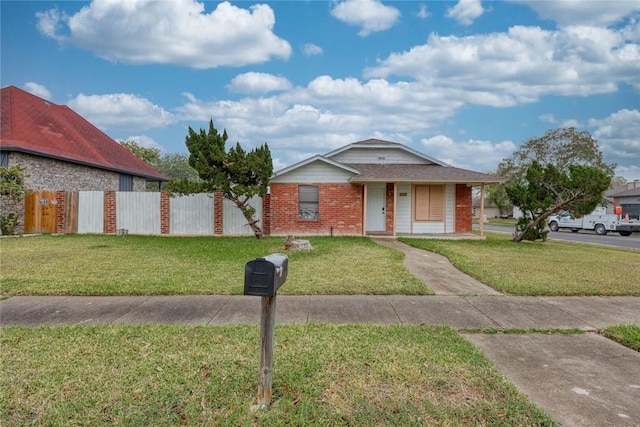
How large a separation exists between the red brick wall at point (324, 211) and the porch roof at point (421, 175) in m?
0.90

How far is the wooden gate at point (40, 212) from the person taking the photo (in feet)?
49.7

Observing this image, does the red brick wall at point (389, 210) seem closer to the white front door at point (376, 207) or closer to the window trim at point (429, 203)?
the white front door at point (376, 207)

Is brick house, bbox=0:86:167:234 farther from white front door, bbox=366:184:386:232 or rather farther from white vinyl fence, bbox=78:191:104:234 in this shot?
white front door, bbox=366:184:386:232

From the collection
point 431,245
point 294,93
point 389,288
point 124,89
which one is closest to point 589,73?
point 431,245

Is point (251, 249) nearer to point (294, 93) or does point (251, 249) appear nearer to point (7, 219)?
point (7, 219)

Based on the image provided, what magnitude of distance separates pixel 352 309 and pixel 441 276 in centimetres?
323

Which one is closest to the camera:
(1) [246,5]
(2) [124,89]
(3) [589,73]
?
(1) [246,5]

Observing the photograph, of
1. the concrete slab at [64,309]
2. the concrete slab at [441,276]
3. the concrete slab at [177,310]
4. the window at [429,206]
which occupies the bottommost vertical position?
the concrete slab at [64,309]

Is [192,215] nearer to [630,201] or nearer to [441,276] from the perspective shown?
[441,276]

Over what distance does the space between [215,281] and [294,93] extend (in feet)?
53.0

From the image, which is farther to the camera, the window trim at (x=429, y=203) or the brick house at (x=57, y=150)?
the window trim at (x=429, y=203)

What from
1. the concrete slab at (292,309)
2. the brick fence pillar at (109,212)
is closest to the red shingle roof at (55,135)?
the brick fence pillar at (109,212)

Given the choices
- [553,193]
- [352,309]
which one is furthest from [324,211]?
[352,309]

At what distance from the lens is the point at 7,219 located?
14.5m
